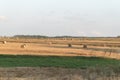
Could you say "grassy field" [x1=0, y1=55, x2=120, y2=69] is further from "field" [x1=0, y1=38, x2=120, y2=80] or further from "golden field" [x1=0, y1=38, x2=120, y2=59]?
"golden field" [x1=0, y1=38, x2=120, y2=59]

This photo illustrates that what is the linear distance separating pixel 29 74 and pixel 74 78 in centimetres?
395

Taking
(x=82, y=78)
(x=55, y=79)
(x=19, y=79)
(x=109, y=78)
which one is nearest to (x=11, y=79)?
(x=19, y=79)

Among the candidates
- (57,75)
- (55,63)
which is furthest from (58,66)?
(57,75)

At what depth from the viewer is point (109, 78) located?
19.0 m

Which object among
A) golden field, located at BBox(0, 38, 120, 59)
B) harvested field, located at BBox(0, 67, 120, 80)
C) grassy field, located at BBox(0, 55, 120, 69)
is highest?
harvested field, located at BBox(0, 67, 120, 80)

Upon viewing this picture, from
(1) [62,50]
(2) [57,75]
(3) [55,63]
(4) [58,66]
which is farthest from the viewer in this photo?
(1) [62,50]

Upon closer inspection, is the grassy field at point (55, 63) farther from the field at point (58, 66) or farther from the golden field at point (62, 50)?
the golden field at point (62, 50)

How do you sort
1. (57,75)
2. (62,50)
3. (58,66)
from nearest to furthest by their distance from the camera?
1. (57,75)
2. (58,66)
3. (62,50)

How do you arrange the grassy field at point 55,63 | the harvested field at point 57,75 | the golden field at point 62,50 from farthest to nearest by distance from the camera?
the golden field at point 62,50, the grassy field at point 55,63, the harvested field at point 57,75

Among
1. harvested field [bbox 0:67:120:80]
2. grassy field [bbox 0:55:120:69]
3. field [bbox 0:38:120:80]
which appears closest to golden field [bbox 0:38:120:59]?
A: field [bbox 0:38:120:80]

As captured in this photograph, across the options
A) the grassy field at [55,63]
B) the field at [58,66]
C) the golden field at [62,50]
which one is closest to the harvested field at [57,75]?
the field at [58,66]

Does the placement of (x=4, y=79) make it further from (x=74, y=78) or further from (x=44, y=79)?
(x=74, y=78)

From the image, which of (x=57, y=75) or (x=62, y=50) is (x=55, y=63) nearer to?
(x=57, y=75)

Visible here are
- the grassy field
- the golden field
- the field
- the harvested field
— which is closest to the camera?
the harvested field
